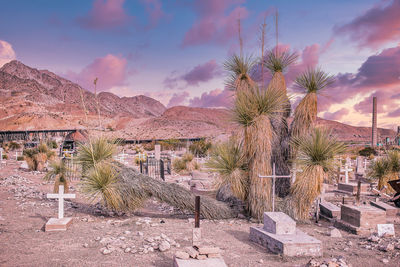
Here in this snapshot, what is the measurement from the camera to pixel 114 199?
27.9ft

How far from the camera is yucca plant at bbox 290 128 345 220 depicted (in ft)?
27.1

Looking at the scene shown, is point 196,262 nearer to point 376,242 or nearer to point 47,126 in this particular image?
point 376,242

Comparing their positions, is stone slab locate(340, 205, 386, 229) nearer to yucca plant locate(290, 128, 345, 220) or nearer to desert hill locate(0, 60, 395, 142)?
yucca plant locate(290, 128, 345, 220)

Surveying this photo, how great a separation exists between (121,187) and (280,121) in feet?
16.0

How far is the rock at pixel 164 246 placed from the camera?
594cm

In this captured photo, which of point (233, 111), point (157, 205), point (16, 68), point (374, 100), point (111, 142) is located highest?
point (16, 68)

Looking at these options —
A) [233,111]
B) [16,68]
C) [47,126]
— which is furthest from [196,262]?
[16,68]

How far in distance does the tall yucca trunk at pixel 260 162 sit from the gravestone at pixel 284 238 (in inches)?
66.3

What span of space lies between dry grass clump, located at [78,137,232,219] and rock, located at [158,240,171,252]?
2.84 meters

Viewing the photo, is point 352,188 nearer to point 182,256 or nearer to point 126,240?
point 126,240

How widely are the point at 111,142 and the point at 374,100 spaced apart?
139 ft

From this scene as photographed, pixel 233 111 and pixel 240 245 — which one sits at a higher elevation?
pixel 233 111

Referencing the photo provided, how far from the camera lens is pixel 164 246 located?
19.6 feet

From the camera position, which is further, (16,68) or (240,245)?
(16,68)
